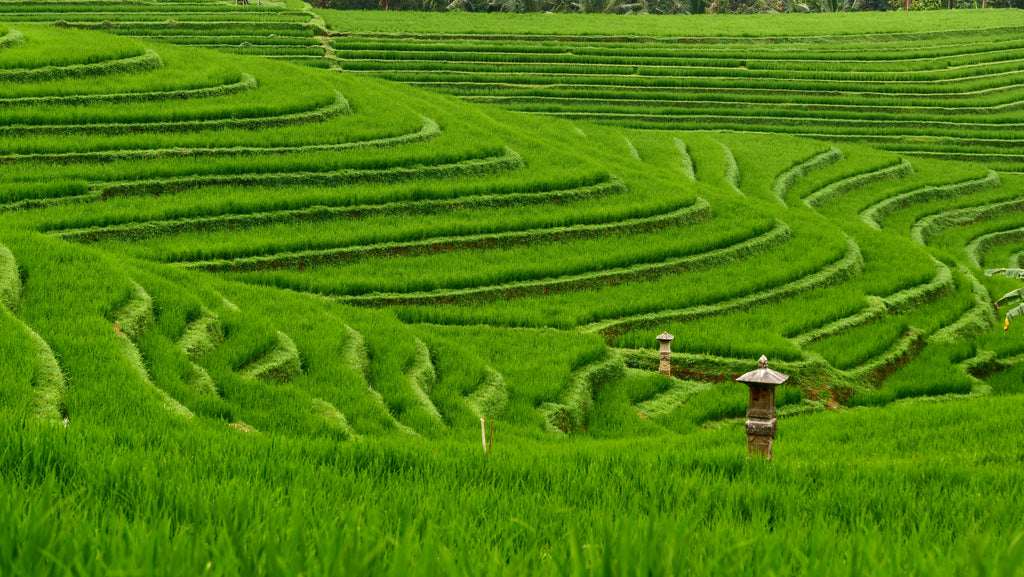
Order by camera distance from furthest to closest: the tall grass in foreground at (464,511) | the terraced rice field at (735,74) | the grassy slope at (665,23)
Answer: the grassy slope at (665,23) < the terraced rice field at (735,74) < the tall grass in foreground at (464,511)

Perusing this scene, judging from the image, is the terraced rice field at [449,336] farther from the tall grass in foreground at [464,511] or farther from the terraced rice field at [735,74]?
the terraced rice field at [735,74]

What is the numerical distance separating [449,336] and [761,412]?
4743 mm

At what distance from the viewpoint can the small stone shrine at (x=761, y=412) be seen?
673 cm

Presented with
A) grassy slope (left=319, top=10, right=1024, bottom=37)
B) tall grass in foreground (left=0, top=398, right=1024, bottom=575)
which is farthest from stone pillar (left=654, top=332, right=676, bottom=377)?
grassy slope (left=319, top=10, right=1024, bottom=37)

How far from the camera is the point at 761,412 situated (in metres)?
6.77

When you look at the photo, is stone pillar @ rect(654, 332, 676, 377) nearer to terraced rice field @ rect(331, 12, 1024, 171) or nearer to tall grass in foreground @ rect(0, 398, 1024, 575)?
tall grass in foreground @ rect(0, 398, 1024, 575)

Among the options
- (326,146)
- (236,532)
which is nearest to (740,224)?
(326,146)

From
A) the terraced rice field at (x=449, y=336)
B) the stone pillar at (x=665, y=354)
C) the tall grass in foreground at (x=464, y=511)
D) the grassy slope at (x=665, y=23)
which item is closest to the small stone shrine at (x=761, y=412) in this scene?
the terraced rice field at (x=449, y=336)

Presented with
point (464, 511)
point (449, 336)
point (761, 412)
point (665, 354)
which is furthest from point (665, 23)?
point (464, 511)

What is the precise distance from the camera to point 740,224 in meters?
15.8

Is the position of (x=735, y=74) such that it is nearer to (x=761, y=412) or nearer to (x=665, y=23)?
(x=665, y=23)

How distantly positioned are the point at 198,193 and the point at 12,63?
20.7ft

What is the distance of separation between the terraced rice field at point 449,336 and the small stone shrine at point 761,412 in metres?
0.31

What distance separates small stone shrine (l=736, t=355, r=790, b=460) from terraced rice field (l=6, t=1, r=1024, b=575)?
0.31m
